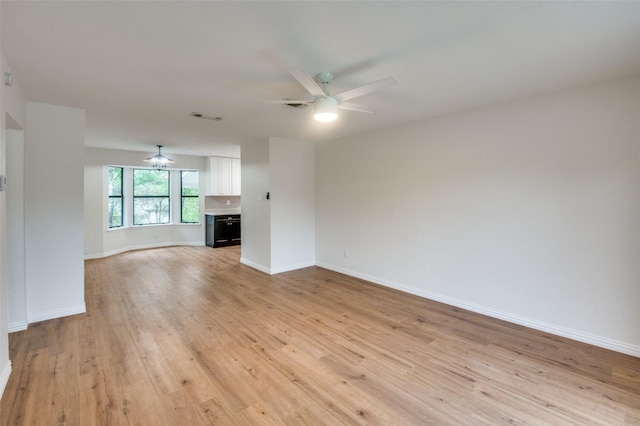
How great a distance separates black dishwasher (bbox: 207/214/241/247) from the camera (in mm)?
7805

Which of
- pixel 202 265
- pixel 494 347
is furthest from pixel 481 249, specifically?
pixel 202 265

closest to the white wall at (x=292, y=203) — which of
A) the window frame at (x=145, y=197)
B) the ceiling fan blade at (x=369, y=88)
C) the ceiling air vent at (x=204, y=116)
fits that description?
the ceiling air vent at (x=204, y=116)

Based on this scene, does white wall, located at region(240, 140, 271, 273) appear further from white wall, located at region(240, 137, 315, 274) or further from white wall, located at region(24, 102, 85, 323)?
white wall, located at region(24, 102, 85, 323)

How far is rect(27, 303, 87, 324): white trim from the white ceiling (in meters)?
2.27

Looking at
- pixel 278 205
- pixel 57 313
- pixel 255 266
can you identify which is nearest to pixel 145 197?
pixel 255 266

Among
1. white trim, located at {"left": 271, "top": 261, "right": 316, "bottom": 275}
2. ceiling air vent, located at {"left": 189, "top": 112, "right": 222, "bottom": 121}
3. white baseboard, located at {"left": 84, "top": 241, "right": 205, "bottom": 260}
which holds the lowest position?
white trim, located at {"left": 271, "top": 261, "right": 316, "bottom": 275}

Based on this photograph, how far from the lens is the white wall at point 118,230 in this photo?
254 inches

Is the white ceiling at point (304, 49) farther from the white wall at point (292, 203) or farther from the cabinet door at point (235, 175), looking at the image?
the cabinet door at point (235, 175)

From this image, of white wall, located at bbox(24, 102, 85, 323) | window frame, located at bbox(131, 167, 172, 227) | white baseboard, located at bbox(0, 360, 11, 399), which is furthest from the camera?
window frame, located at bbox(131, 167, 172, 227)

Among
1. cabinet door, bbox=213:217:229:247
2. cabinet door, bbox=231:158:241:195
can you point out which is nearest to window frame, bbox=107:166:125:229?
cabinet door, bbox=213:217:229:247

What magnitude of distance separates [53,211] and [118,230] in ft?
13.7

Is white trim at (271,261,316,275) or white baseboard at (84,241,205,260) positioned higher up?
white baseboard at (84,241,205,260)

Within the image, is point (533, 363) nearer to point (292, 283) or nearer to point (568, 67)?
point (568, 67)

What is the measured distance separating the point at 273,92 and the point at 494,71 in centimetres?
194
